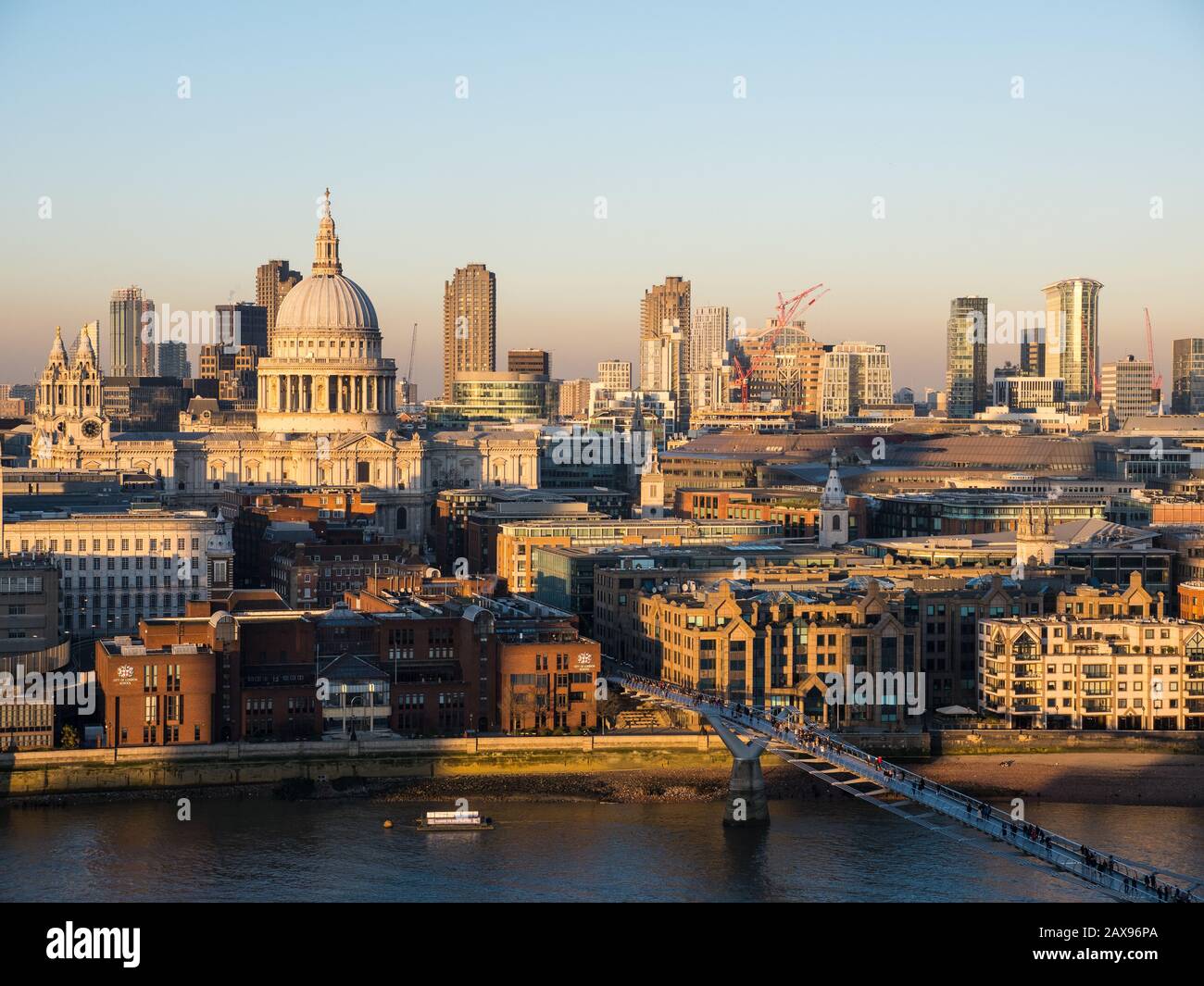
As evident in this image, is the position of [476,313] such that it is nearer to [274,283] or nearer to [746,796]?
[274,283]

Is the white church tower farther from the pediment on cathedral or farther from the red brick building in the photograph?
the pediment on cathedral

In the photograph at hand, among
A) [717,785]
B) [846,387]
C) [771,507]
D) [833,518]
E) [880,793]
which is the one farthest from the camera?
[846,387]

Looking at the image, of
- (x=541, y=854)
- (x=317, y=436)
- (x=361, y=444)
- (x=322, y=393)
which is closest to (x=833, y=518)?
(x=361, y=444)

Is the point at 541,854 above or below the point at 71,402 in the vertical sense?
below

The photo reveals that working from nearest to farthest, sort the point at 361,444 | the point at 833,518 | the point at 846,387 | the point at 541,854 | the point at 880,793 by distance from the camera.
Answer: the point at 541,854 < the point at 880,793 < the point at 833,518 < the point at 361,444 < the point at 846,387

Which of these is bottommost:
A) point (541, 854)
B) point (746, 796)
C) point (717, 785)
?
point (541, 854)
